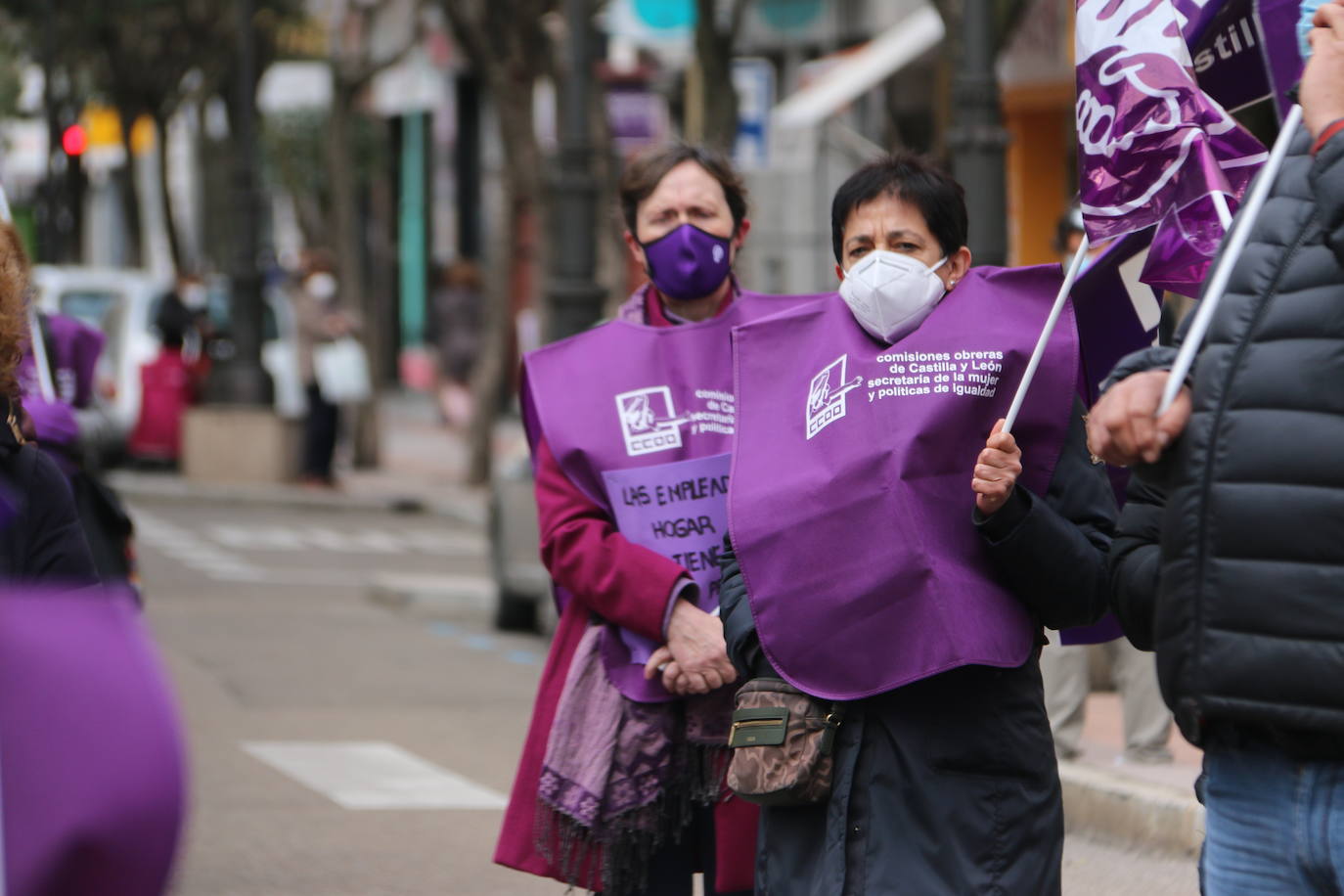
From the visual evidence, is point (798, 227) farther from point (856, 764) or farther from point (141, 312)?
point (856, 764)

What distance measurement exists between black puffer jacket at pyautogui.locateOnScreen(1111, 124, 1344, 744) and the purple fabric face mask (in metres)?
1.85

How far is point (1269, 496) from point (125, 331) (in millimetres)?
22084

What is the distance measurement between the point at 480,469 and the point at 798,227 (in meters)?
4.50

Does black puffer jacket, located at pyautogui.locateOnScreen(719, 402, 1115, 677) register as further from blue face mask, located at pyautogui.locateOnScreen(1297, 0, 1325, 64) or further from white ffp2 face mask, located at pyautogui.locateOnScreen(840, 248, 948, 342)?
blue face mask, located at pyautogui.locateOnScreen(1297, 0, 1325, 64)

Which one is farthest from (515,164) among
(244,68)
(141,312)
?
(141,312)

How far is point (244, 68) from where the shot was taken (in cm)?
2230

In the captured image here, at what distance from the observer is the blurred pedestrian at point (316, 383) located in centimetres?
2197

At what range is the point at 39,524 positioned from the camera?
372cm

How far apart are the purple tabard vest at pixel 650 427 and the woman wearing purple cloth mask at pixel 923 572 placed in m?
0.66

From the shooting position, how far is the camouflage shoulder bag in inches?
147

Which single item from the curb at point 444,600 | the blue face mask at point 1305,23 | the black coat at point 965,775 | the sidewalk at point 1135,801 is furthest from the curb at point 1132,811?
the curb at point 444,600

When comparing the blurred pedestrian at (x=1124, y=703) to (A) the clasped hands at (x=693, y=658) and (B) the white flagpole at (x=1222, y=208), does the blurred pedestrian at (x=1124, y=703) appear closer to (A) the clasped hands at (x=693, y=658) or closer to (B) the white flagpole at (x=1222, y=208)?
(A) the clasped hands at (x=693, y=658)

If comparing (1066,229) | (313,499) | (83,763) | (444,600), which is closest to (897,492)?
(83,763)

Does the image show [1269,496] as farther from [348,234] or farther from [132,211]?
[132,211]
